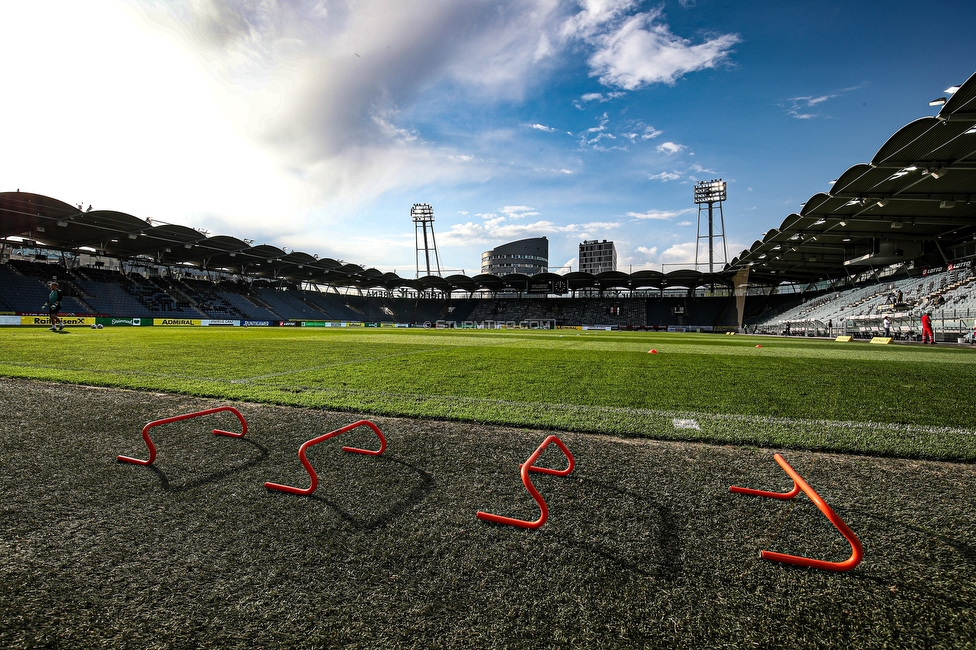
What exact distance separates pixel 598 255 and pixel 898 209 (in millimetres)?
116578

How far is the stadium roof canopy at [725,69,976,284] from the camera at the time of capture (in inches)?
736

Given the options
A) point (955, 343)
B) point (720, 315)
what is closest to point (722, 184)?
point (720, 315)

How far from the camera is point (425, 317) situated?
245 feet

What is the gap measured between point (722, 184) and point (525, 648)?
7622 centimetres

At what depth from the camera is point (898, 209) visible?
28.8 metres

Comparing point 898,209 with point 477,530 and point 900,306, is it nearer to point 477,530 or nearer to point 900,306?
point 900,306

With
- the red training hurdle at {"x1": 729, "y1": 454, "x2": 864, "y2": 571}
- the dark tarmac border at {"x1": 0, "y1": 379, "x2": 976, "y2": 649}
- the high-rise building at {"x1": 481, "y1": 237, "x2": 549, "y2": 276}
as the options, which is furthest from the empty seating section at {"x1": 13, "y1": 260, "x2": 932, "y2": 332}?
the high-rise building at {"x1": 481, "y1": 237, "x2": 549, "y2": 276}

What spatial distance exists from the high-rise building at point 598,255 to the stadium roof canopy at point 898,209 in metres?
94.1

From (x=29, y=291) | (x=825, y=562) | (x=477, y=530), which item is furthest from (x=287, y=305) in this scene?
(x=825, y=562)

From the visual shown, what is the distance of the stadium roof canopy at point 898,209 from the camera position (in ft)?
61.3

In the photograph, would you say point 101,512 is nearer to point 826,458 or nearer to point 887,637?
point 887,637

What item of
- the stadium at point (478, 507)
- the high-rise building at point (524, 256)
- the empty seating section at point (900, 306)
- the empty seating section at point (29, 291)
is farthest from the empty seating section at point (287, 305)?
the high-rise building at point (524, 256)

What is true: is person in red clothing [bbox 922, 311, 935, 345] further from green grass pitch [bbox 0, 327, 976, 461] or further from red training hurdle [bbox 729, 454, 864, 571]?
red training hurdle [bbox 729, 454, 864, 571]

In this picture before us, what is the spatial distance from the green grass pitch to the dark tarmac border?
92cm
